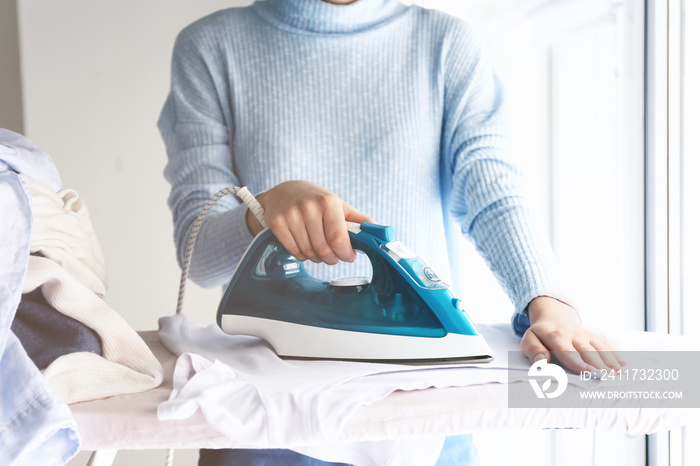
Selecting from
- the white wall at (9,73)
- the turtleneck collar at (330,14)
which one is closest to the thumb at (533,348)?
the turtleneck collar at (330,14)

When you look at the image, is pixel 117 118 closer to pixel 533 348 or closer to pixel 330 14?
pixel 330 14

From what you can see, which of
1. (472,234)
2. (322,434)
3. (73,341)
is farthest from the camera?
(472,234)

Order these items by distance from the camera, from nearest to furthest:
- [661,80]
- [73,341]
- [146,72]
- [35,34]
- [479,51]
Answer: [73,341] < [479,51] < [661,80] < [35,34] < [146,72]

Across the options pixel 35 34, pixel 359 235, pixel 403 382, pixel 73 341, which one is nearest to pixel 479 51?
pixel 359 235

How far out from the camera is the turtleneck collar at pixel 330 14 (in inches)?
42.9

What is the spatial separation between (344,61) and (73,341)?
27.2 inches

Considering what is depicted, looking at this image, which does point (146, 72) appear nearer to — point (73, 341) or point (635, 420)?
point (73, 341)

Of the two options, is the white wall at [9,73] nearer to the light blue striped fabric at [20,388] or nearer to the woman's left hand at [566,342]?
the light blue striped fabric at [20,388]

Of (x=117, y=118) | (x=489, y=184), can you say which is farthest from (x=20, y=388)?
(x=117, y=118)

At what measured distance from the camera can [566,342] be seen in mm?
652

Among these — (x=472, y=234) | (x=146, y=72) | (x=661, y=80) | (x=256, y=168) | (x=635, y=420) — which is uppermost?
(x=146, y=72)

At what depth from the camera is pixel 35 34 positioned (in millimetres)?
1970
